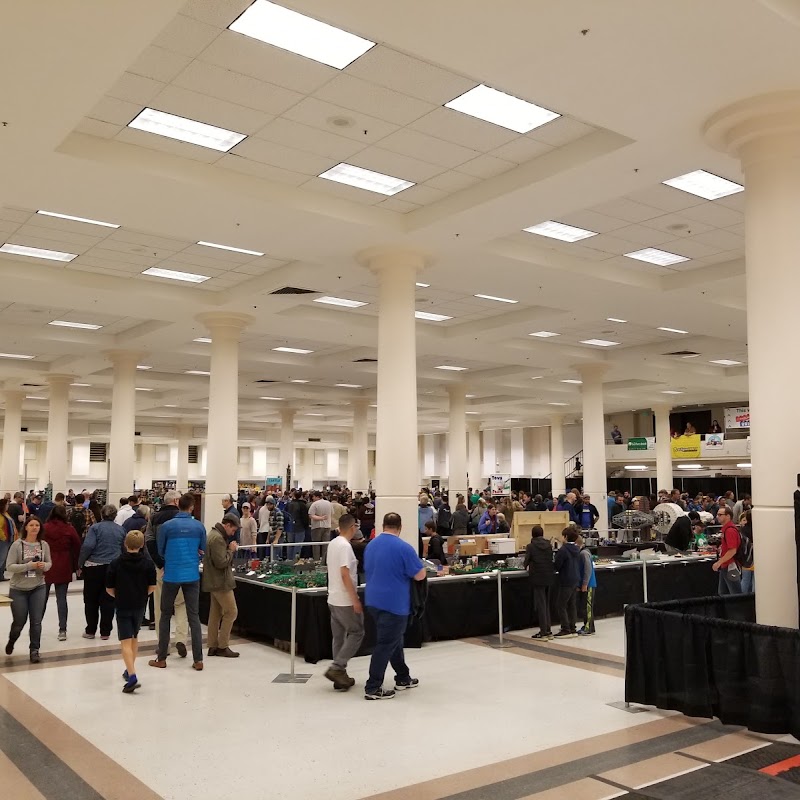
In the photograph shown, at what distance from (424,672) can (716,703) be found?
3118 mm

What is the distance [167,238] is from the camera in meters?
12.0

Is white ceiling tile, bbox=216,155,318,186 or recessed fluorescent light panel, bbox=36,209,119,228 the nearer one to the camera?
white ceiling tile, bbox=216,155,318,186

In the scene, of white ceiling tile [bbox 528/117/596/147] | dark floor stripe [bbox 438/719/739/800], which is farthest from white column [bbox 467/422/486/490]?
dark floor stripe [bbox 438/719/739/800]

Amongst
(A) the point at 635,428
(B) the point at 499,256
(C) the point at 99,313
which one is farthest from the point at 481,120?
(A) the point at 635,428

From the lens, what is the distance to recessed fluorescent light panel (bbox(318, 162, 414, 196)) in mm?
9427

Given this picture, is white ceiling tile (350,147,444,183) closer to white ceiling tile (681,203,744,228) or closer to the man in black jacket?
white ceiling tile (681,203,744,228)

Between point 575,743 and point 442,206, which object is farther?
point 442,206

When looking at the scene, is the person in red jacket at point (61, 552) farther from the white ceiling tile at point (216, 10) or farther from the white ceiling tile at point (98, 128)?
the white ceiling tile at point (216, 10)

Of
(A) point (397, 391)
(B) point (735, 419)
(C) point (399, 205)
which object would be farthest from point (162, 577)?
(B) point (735, 419)

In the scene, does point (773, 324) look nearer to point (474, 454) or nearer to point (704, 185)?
point (704, 185)

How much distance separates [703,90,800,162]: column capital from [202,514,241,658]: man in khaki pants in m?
6.41

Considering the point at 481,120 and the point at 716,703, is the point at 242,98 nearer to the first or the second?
the point at 481,120

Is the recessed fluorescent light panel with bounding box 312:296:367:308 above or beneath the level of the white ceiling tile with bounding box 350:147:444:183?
beneath

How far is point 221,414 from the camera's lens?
16.2 m
